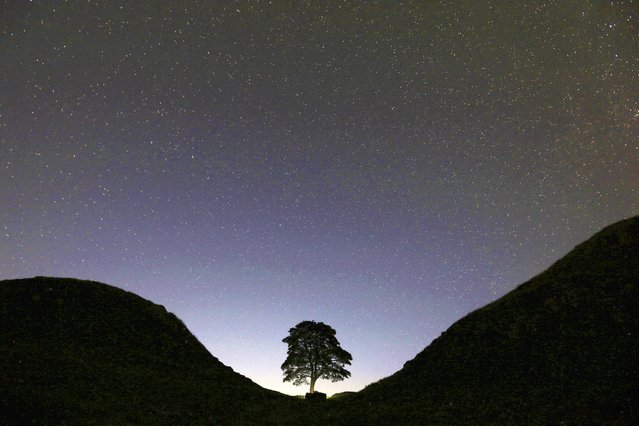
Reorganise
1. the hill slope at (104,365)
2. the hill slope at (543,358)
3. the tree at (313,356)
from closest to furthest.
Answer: the hill slope at (104,365), the hill slope at (543,358), the tree at (313,356)

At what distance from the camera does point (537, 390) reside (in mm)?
21531

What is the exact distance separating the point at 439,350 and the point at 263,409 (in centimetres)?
1282

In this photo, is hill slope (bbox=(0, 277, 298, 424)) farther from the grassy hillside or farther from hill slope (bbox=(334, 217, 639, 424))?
hill slope (bbox=(334, 217, 639, 424))

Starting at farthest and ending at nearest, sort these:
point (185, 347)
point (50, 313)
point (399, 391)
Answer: point (185, 347) < point (50, 313) < point (399, 391)

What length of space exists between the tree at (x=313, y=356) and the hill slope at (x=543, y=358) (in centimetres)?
2297

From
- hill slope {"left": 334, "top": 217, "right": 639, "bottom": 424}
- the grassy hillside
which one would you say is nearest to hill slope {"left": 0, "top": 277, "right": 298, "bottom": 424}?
the grassy hillside

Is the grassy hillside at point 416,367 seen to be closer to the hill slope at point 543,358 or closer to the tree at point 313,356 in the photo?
the hill slope at point 543,358

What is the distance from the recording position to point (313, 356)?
5244 cm

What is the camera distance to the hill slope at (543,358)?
63.7 feet

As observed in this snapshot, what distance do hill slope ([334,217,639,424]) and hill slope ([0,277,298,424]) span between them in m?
7.94

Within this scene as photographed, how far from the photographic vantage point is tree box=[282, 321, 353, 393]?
2045 inches

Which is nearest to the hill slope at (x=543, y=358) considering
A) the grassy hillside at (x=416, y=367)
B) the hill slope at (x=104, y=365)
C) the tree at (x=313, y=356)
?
the grassy hillside at (x=416, y=367)

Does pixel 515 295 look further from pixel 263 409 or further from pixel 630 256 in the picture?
pixel 263 409

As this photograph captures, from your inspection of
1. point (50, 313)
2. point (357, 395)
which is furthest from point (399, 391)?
point (50, 313)
